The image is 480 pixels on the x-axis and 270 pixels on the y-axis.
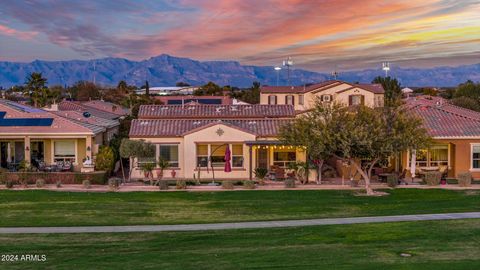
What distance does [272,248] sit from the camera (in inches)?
678

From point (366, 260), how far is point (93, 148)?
25.3 meters

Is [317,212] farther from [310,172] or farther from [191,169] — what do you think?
[191,169]

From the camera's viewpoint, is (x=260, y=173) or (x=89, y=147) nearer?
(x=260, y=173)

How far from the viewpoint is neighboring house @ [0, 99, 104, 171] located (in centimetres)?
3688

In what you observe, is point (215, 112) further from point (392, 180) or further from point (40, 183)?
point (392, 180)

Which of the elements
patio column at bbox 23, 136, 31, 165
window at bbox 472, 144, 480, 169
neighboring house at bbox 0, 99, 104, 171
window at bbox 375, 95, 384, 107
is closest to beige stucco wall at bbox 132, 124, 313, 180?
neighboring house at bbox 0, 99, 104, 171

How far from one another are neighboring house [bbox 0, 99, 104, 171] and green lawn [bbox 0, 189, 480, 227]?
7.03m

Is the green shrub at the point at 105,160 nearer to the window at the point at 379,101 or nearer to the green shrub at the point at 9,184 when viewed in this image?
the green shrub at the point at 9,184

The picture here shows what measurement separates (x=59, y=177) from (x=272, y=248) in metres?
19.9

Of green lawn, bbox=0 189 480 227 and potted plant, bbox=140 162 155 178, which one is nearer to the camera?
green lawn, bbox=0 189 480 227

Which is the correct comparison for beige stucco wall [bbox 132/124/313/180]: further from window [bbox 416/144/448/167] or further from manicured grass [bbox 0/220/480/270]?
manicured grass [bbox 0/220/480/270]

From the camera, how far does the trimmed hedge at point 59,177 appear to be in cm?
3325

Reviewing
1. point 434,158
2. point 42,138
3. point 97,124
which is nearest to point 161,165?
point 42,138

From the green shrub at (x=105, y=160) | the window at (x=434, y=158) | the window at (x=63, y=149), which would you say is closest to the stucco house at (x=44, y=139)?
the window at (x=63, y=149)
